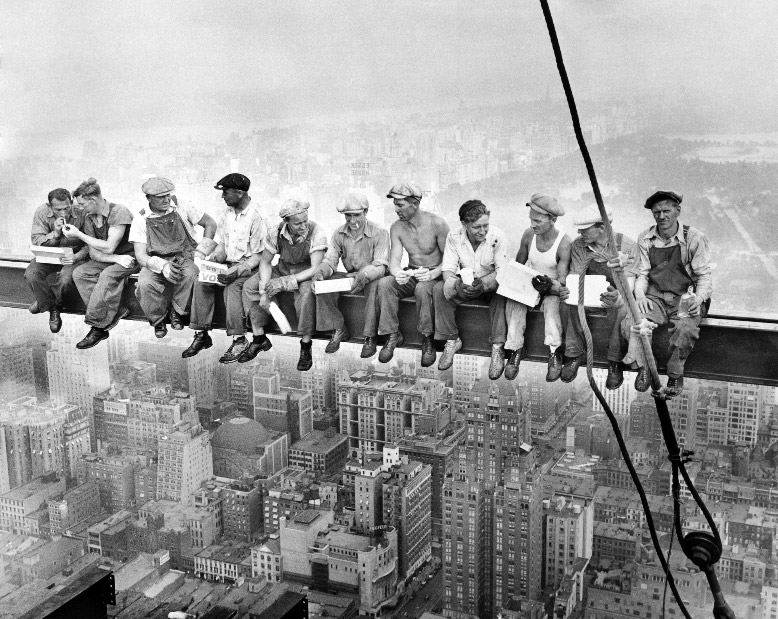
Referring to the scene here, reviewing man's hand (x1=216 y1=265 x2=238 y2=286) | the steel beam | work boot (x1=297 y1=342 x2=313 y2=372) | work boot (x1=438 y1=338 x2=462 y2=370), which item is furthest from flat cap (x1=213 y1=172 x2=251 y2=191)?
work boot (x1=438 y1=338 x2=462 y2=370)

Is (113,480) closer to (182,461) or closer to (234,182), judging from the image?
(182,461)

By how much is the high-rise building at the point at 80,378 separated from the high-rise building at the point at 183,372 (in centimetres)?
93

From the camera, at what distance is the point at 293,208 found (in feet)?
24.8

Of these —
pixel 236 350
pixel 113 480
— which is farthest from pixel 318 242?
pixel 113 480

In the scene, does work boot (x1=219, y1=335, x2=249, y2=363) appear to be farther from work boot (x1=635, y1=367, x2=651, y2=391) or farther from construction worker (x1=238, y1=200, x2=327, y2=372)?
work boot (x1=635, y1=367, x2=651, y2=391)

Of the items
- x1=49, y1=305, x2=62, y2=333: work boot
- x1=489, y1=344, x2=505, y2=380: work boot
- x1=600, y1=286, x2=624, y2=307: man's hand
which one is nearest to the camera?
x1=600, y1=286, x2=624, y2=307: man's hand

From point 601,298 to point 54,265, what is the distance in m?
5.08

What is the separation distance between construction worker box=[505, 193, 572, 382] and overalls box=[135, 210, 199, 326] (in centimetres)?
277

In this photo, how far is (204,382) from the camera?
1355 cm

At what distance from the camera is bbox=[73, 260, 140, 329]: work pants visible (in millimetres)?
8453

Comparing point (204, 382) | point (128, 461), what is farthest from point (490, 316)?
point (128, 461)

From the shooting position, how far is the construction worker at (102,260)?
846 centimetres

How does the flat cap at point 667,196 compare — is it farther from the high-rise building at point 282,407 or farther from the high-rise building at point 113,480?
the high-rise building at point 113,480

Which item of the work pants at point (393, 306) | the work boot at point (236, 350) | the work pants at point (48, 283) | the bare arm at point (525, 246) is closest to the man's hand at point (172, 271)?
the work boot at point (236, 350)
